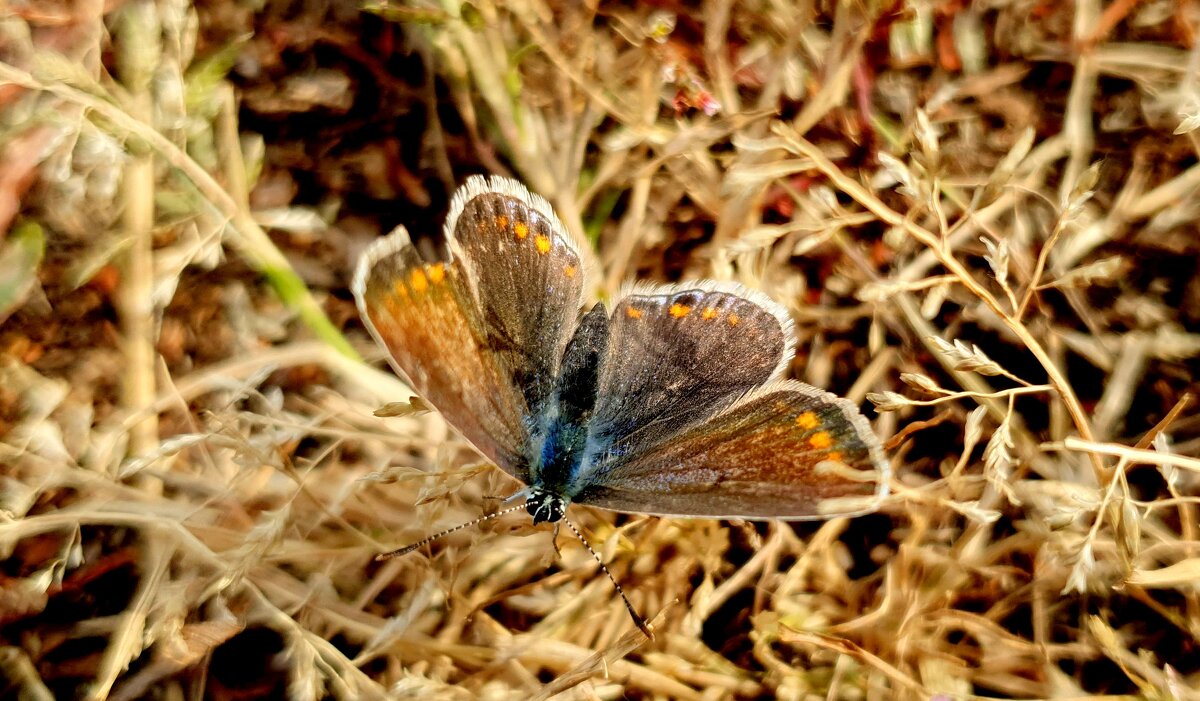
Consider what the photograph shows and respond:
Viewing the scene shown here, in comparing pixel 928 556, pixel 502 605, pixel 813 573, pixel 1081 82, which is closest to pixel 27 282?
pixel 502 605

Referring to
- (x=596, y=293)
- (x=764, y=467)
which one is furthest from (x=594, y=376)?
(x=764, y=467)

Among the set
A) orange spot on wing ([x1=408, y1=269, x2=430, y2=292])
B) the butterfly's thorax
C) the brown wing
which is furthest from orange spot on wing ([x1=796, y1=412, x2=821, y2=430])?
orange spot on wing ([x1=408, y1=269, x2=430, y2=292])

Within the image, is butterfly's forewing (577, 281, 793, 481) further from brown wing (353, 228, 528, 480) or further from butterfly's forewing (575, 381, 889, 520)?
brown wing (353, 228, 528, 480)

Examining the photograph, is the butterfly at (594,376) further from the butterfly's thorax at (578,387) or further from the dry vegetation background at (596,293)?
the dry vegetation background at (596,293)

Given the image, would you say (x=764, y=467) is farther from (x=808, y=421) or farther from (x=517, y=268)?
(x=517, y=268)

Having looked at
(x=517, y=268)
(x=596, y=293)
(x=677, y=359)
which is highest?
(x=517, y=268)

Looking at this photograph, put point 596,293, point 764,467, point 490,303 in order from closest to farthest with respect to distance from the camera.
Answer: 1. point 764,467
2. point 490,303
3. point 596,293

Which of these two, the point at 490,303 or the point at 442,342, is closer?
the point at 442,342

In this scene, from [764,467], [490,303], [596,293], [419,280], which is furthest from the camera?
[596,293]
